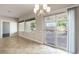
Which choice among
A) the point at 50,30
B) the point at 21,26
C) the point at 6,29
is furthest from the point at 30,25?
the point at 6,29

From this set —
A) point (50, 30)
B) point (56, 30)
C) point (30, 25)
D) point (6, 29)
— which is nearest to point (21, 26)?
point (30, 25)

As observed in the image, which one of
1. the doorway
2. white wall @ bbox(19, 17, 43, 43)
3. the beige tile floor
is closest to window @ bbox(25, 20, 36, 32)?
white wall @ bbox(19, 17, 43, 43)

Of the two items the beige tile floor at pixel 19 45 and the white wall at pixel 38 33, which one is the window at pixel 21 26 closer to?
the white wall at pixel 38 33

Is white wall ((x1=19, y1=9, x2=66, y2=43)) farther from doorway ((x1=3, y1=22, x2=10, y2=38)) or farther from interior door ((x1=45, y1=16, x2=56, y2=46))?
doorway ((x1=3, y1=22, x2=10, y2=38))

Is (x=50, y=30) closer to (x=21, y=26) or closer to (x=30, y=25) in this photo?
(x=30, y=25)

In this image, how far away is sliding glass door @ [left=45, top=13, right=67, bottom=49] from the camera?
2664 millimetres

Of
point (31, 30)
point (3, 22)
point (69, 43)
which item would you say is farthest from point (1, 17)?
point (69, 43)

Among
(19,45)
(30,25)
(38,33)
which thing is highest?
(30,25)

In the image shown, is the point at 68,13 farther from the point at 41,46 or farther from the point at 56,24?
the point at 41,46

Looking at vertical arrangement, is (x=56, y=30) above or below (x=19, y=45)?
above

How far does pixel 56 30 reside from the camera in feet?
9.14

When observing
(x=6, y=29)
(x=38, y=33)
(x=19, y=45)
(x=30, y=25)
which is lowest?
(x=19, y=45)

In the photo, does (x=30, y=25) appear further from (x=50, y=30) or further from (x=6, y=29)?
(x=6, y=29)

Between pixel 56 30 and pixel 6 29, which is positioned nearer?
pixel 56 30
